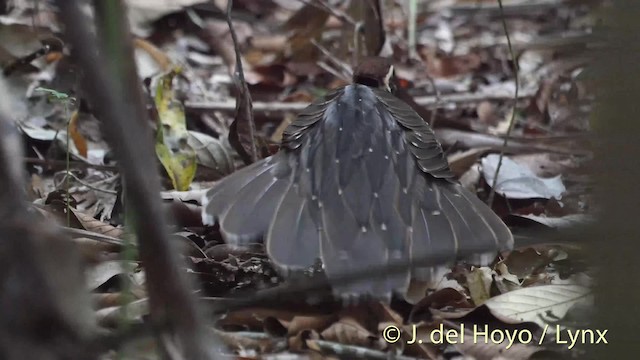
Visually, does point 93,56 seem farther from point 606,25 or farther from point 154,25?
point 154,25

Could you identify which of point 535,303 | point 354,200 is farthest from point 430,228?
point 535,303

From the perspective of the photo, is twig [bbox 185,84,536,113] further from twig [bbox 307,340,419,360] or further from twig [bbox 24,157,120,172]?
twig [bbox 307,340,419,360]

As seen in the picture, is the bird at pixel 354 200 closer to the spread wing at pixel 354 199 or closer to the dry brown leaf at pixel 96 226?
the spread wing at pixel 354 199

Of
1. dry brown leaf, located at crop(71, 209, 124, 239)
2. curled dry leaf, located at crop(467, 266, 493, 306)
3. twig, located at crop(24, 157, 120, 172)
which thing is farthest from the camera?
twig, located at crop(24, 157, 120, 172)

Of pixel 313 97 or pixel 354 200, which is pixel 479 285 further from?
pixel 313 97

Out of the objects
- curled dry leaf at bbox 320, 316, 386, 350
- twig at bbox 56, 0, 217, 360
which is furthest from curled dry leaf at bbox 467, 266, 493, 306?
twig at bbox 56, 0, 217, 360

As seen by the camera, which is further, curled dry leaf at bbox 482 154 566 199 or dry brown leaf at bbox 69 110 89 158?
dry brown leaf at bbox 69 110 89 158
